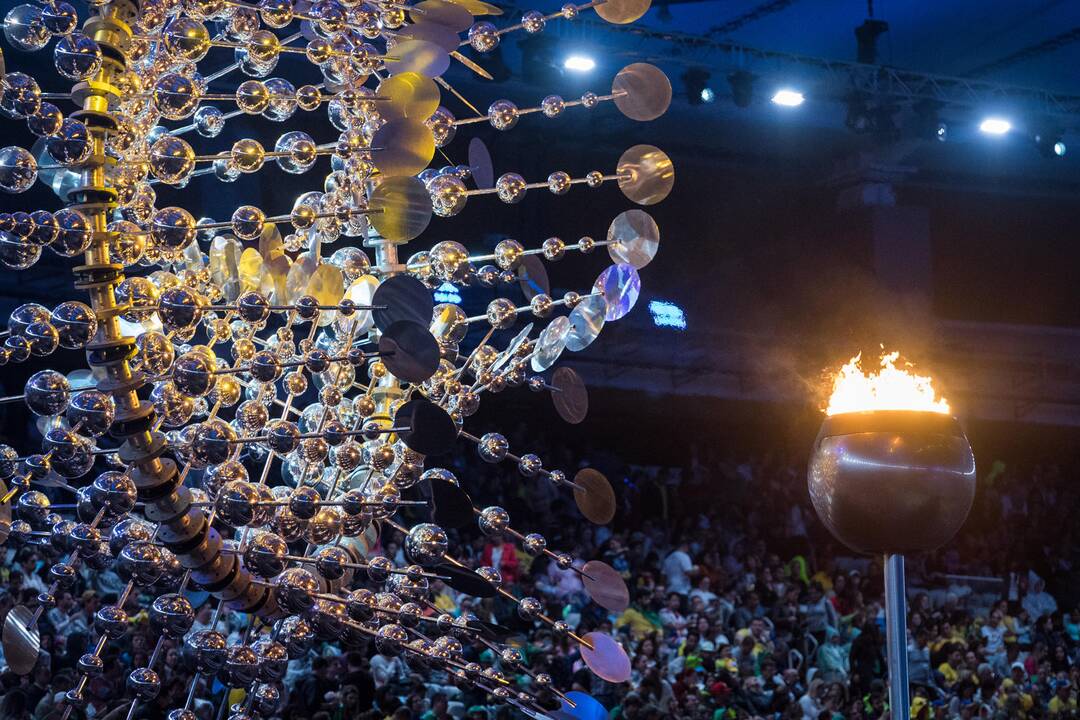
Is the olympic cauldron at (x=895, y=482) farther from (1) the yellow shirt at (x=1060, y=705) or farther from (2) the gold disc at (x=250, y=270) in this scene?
(1) the yellow shirt at (x=1060, y=705)

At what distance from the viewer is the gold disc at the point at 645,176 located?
1447 millimetres

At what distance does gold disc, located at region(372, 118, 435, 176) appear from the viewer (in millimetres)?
1150

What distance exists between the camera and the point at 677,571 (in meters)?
8.02

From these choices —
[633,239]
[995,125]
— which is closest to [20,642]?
[633,239]

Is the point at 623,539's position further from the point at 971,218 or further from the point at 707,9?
the point at 971,218

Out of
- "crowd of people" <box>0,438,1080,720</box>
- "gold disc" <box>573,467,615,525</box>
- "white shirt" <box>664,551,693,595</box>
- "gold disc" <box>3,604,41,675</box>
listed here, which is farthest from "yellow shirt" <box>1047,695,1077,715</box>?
"gold disc" <box>3,604,41,675</box>

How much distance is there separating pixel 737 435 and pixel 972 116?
3169 millimetres

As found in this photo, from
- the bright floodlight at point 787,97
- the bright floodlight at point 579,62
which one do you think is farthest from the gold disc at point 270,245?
the bright floodlight at point 787,97

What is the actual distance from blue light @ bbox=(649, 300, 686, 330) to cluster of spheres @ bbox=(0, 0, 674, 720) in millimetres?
8814

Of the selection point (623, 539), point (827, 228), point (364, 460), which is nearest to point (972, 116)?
point (827, 228)

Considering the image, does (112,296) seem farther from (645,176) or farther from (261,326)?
(645,176)

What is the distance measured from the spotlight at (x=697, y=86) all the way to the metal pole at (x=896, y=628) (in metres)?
7.61

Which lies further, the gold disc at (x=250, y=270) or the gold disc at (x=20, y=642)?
the gold disc at (x=250, y=270)

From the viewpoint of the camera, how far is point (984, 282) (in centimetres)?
1161
